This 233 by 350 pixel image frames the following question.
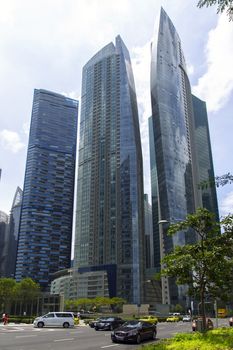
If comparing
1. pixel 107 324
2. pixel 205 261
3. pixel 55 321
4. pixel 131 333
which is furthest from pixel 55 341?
pixel 55 321

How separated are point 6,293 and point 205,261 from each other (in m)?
74.3

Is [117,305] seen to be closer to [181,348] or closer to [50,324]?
[50,324]

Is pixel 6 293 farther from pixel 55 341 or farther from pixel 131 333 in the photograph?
pixel 131 333

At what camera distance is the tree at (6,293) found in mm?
85281

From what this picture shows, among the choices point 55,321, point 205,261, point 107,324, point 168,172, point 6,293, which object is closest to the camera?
point 205,261

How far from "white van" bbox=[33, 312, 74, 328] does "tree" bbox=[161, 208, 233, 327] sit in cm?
2635

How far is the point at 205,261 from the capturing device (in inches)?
852

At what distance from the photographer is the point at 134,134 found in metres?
200

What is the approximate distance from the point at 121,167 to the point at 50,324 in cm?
15556

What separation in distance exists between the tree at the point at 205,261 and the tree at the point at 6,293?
70434 mm

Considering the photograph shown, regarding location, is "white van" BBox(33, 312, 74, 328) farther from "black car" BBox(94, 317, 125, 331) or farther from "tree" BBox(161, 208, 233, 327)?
"tree" BBox(161, 208, 233, 327)

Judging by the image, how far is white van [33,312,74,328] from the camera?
4566 centimetres

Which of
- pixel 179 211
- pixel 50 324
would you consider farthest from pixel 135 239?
pixel 50 324

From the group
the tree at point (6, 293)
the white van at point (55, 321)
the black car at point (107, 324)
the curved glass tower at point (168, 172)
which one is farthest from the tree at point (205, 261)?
the curved glass tower at point (168, 172)
